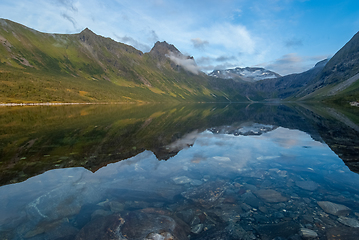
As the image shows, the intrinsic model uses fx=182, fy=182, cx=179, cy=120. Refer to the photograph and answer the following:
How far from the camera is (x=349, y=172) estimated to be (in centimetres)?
1452

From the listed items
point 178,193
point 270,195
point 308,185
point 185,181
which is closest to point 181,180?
point 185,181

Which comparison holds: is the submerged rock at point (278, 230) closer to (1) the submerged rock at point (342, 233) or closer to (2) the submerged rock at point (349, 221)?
(1) the submerged rock at point (342, 233)

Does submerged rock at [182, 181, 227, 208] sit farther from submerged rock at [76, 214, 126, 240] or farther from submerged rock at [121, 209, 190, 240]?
submerged rock at [76, 214, 126, 240]

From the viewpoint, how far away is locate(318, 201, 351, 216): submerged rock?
9366 millimetres

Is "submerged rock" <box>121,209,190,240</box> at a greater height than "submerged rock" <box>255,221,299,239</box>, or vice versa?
"submerged rock" <box>255,221,299,239</box>

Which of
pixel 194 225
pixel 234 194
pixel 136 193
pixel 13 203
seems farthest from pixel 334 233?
pixel 13 203

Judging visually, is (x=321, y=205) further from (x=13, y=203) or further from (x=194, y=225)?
(x=13, y=203)

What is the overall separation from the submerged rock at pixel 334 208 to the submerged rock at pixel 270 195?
1.81 metres

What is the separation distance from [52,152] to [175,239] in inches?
746

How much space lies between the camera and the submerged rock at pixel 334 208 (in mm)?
9366

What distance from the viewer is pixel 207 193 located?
11.9 meters

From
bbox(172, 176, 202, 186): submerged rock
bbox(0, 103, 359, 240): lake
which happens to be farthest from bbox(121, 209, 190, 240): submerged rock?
bbox(172, 176, 202, 186): submerged rock

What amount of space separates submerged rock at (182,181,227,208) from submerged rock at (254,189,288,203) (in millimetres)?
2209

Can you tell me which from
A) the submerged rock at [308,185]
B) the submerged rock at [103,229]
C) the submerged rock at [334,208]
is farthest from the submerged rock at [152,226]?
the submerged rock at [308,185]
